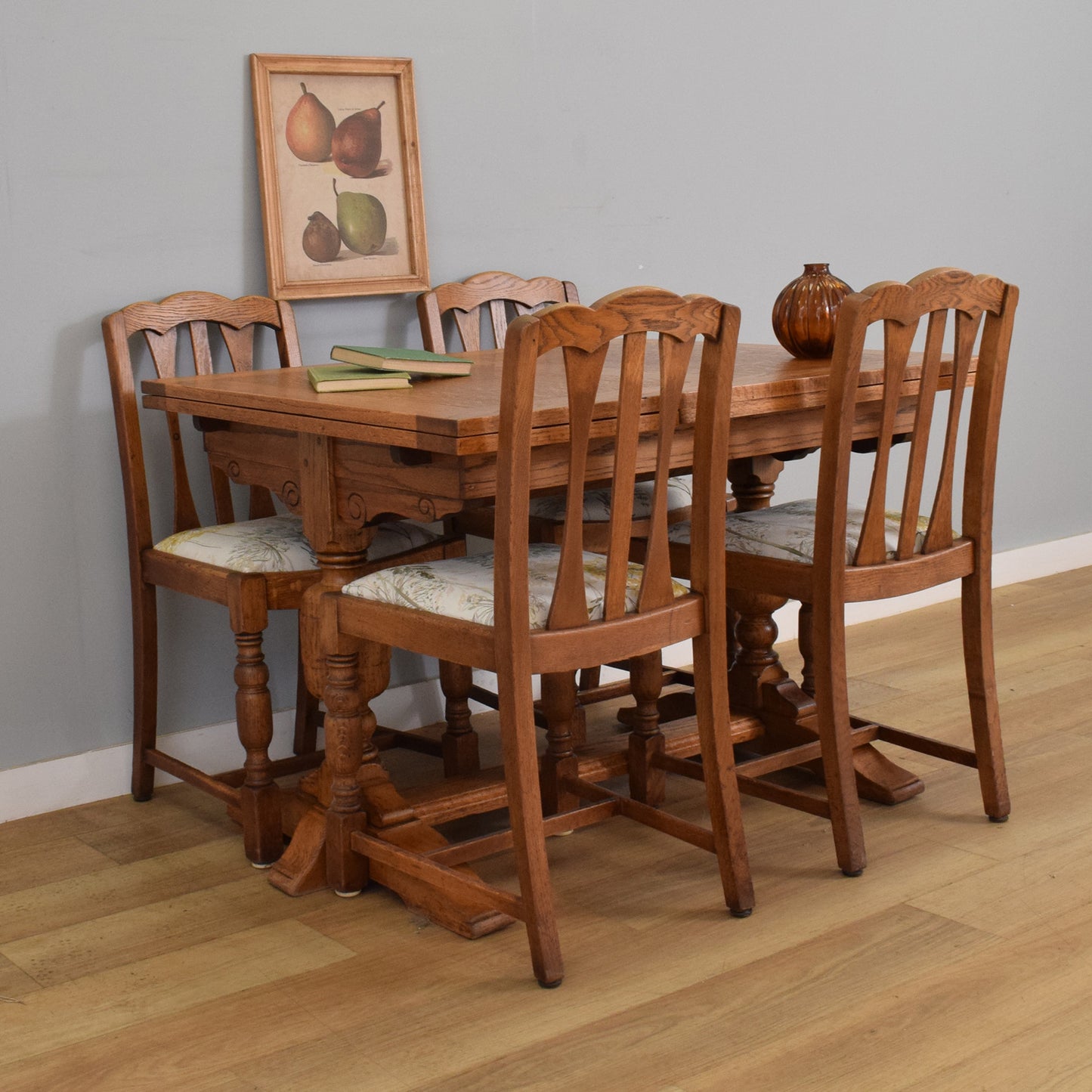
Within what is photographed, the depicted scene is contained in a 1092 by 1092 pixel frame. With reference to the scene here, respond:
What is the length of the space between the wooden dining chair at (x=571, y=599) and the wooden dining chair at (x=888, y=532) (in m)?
0.21

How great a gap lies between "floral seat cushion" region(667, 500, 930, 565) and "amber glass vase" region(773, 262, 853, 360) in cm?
31

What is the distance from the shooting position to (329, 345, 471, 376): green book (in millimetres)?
2369

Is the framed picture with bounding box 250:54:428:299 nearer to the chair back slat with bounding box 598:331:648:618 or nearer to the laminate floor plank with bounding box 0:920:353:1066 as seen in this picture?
the chair back slat with bounding box 598:331:648:618

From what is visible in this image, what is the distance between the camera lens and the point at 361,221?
2.98 meters

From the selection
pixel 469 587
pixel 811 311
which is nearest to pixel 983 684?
pixel 811 311

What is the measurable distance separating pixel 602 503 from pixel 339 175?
2.91ft

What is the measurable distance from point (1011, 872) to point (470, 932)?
92cm

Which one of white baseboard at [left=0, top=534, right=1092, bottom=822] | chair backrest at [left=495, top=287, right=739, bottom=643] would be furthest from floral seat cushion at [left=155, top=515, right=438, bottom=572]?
chair backrest at [left=495, top=287, right=739, bottom=643]

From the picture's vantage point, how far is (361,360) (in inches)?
95.4

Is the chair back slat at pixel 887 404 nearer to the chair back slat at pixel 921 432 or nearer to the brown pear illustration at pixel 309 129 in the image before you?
the chair back slat at pixel 921 432

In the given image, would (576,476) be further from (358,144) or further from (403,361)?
(358,144)

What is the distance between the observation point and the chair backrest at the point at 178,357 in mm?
2633

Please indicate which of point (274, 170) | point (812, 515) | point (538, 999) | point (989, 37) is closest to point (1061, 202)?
point (989, 37)

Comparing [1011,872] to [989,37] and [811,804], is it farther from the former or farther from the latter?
[989,37]
